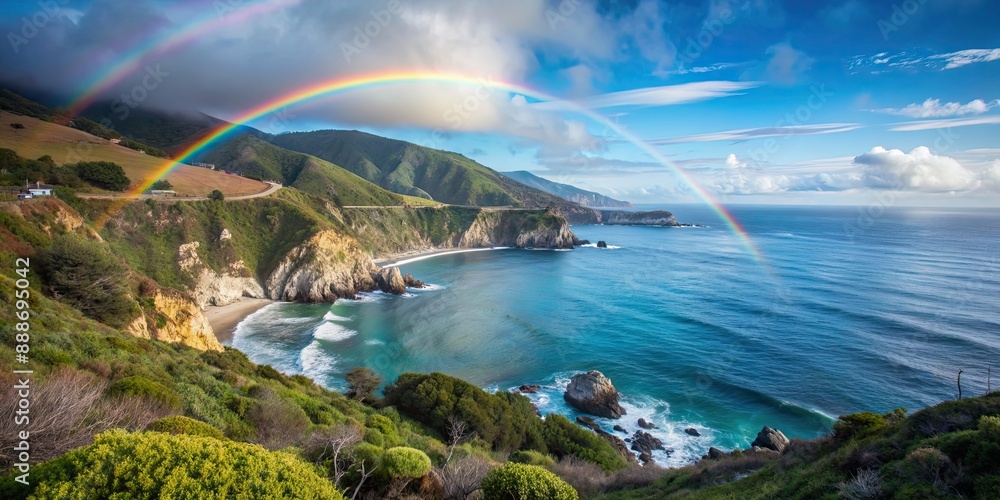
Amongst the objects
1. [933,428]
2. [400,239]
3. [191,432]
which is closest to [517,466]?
[191,432]

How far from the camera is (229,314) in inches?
1863

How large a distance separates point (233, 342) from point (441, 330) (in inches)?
778

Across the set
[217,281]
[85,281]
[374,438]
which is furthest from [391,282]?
[374,438]

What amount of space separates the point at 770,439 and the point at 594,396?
36.2ft

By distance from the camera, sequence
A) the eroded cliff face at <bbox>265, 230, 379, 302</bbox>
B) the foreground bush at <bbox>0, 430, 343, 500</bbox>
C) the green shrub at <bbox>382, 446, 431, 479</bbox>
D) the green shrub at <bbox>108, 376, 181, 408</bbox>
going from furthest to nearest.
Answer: the eroded cliff face at <bbox>265, 230, 379, 302</bbox>, the green shrub at <bbox>108, 376, 181, 408</bbox>, the green shrub at <bbox>382, 446, 431, 479</bbox>, the foreground bush at <bbox>0, 430, 343, 500</bbox>

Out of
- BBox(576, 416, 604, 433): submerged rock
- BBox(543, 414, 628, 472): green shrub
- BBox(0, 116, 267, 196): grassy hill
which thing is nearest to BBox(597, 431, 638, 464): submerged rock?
BBox(576, 416, 604, 433): submerged rock

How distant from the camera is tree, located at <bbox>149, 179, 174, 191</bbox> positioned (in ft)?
191

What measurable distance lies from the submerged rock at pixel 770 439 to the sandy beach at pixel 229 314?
4442cm

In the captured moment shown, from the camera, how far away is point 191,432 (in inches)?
357

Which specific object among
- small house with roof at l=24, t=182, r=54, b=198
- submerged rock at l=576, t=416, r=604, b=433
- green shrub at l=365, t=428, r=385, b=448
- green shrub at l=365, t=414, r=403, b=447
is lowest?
submerged rock at l=576, t=416, r=604, b=433

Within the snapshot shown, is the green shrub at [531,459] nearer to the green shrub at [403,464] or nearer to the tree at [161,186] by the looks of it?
the green shrub at [403,464]

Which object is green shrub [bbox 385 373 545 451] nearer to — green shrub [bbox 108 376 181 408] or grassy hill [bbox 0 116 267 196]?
green shrub [bbox 108 376 181 408]

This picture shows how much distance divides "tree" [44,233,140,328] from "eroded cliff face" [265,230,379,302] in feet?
106

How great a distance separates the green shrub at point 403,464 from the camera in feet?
32.5
